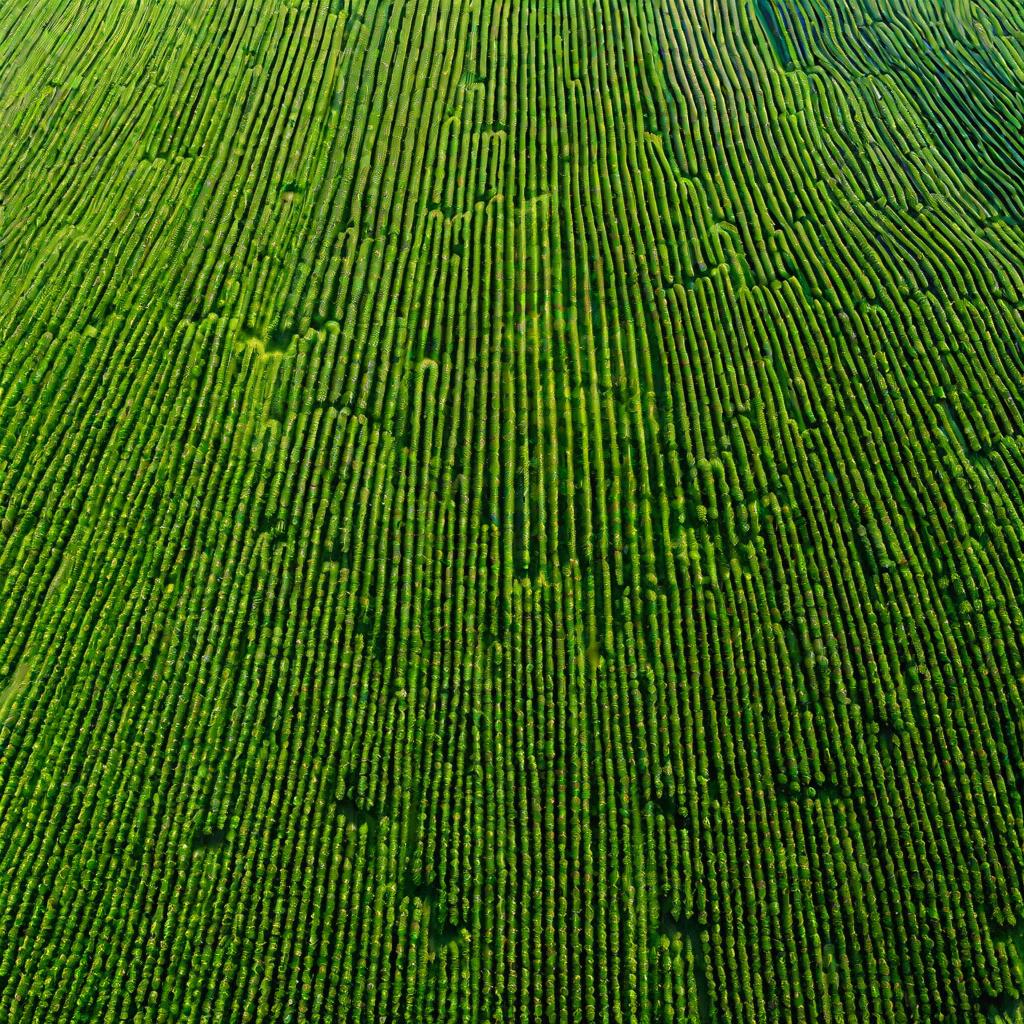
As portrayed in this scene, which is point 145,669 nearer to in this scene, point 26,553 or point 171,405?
point 26,553

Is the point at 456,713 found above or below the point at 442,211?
below

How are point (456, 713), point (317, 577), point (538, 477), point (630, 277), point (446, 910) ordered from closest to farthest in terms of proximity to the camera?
1. point (446, 910)
2. point (456, 713)
3. point (317, 577)
4. point (538, 477)
5. point (630, 277)

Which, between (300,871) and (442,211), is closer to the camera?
(300,871)

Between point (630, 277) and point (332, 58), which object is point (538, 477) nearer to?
point (630, 277)

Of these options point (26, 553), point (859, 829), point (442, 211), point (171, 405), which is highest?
point (442, 211)

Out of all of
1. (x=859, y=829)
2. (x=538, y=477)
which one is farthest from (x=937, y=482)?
(x=538, y=477)

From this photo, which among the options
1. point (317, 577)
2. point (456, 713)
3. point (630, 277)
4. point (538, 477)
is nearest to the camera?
point (456, 713)
